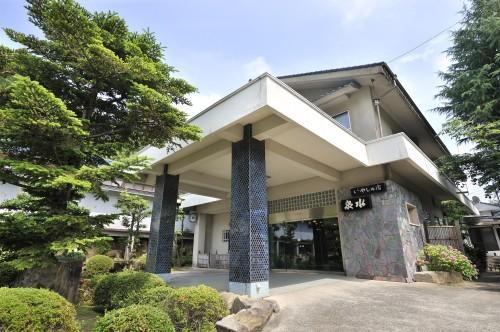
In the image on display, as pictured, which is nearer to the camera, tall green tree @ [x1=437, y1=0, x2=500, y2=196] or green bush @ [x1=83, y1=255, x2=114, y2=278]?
green bush @ [x1=83, y1=255, x2=114, y2=278]

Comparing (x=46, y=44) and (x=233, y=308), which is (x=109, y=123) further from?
(x=233, y=308)

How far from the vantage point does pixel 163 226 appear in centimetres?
920

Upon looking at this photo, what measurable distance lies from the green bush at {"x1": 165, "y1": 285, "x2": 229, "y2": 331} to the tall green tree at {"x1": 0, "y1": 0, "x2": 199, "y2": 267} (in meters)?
1.80

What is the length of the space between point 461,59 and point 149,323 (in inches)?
662

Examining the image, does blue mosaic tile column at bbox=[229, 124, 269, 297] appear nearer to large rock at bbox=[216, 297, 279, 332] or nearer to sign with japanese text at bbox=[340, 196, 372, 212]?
large rock at bbox=[216, 297, 279, 332]

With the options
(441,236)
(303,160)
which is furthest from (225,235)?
(441,236)

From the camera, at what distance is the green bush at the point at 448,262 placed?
8234 mm

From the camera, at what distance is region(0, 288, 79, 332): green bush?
3.27 meters

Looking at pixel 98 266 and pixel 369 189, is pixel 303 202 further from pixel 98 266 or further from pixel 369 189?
pixel 98 266

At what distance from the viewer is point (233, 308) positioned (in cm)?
497

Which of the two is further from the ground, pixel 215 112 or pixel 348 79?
pixel 348 79

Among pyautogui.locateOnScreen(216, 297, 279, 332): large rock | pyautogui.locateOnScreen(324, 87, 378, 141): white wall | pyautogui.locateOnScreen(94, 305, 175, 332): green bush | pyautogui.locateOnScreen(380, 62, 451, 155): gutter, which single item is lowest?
pyautogui.locateOnScreen(216, 297, 279, 332): large rock

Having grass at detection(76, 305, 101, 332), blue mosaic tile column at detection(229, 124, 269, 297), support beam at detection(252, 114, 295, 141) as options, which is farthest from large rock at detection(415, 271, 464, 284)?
grass at detection(76, 305, 101, 332)

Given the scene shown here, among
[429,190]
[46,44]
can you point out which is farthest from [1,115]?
[429,190]
